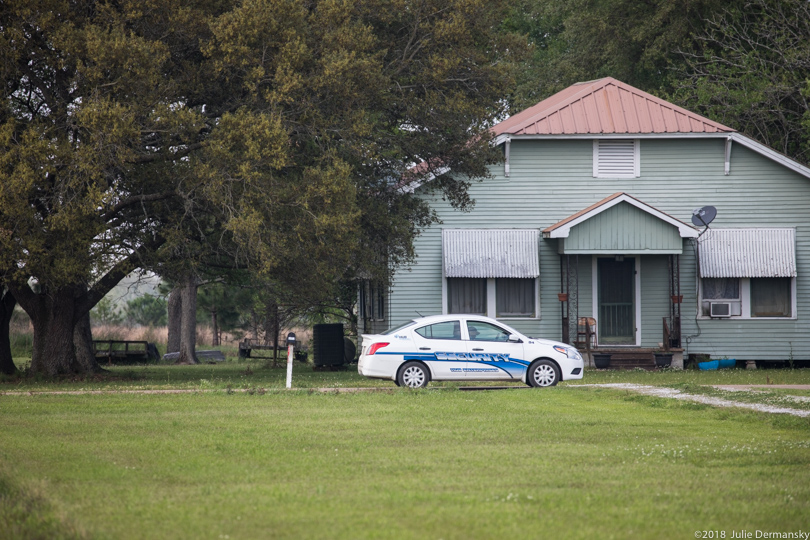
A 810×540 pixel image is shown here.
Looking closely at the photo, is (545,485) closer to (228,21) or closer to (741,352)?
(228,21)

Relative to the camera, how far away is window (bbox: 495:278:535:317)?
26.1m

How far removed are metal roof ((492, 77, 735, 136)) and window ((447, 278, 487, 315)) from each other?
4278 mm

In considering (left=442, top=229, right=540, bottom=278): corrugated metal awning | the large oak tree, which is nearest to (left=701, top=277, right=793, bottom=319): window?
(left=442, top=229, right=540, bottom=278): corrugated metal awning

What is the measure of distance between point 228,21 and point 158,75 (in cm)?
177

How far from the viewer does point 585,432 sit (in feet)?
36.9

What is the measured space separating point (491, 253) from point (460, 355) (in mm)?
8667

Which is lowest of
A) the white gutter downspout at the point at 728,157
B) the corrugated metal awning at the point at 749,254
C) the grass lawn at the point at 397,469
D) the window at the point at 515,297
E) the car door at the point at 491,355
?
the grass lawn at the point at 397,469

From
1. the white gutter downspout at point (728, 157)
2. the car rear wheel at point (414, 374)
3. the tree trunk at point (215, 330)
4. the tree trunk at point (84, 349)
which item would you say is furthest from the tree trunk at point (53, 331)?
the tree trunk at point (215, 330)

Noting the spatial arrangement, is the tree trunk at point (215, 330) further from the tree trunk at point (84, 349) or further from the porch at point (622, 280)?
the porch at point (622, 280)

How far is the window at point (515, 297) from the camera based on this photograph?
1027 inches

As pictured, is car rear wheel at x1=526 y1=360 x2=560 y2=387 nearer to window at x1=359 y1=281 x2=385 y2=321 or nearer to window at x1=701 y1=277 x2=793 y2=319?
window at x1=359 y1=281 x2=385 y2=321

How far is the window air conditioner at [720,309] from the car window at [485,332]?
424 inches

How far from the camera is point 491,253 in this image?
25672 millimetres

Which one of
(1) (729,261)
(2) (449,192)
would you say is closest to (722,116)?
(1) (729,261)
